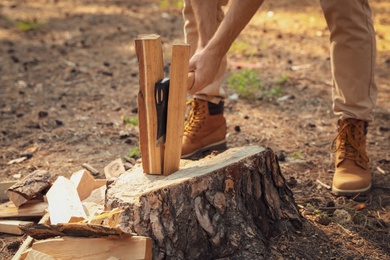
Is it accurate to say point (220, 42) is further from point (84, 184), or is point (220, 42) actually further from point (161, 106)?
point (84, 184)

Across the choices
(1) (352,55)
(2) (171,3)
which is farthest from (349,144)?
(2) (171,3)

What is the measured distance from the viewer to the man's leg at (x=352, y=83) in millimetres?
3209

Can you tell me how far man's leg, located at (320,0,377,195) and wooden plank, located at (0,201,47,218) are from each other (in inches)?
72.3

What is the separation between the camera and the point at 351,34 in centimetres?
323

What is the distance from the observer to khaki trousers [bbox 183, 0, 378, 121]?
319 cm

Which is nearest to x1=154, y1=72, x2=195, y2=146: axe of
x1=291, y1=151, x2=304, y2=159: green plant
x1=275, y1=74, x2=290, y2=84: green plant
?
x1=291, y1=151, x2=304, y2=159: green plant

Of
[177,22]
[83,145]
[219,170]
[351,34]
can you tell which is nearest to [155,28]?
[177,22]

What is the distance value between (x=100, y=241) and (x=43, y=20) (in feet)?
21.5

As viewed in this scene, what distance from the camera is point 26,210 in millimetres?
3102

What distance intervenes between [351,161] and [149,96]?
157 centimetres

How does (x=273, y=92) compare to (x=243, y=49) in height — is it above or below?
below

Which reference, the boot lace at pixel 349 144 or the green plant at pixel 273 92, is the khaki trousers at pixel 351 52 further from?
the green plant at pixel 273 92

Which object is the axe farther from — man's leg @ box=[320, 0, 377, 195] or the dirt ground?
man's leg @ box=[320, 0, 377, 195]

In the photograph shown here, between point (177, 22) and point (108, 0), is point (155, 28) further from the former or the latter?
point (108, 0)
